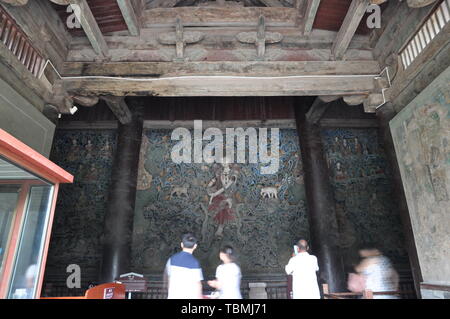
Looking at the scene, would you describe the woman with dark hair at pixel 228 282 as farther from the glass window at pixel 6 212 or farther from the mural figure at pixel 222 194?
the mural figure at pixel 222 194

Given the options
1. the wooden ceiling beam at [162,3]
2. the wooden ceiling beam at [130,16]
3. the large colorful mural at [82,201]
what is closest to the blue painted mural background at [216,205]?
the large colorful mural at [82,201]

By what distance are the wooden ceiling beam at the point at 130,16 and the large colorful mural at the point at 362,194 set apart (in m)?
5.28

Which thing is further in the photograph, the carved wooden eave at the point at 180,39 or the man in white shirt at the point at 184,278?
the carved wooden eave at the point at 180,39

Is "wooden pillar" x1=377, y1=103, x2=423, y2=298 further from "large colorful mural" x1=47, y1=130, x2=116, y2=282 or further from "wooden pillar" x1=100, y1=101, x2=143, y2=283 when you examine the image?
"large colorful mural" x1=47, y1=130, x2=116, y2=282

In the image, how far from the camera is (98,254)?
675 centimetres

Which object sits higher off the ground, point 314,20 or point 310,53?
point 314,20

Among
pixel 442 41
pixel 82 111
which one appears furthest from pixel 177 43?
pixel 82 111

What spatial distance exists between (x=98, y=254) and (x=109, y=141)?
279 centimetres

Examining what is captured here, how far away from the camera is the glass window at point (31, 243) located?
2846 millimetres

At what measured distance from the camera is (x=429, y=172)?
137 inches

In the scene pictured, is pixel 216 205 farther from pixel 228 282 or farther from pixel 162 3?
pixel 162 3

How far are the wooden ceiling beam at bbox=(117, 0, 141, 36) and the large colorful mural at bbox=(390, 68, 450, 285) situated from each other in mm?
3910

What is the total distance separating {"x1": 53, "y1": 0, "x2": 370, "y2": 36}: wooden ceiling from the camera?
4.11m
